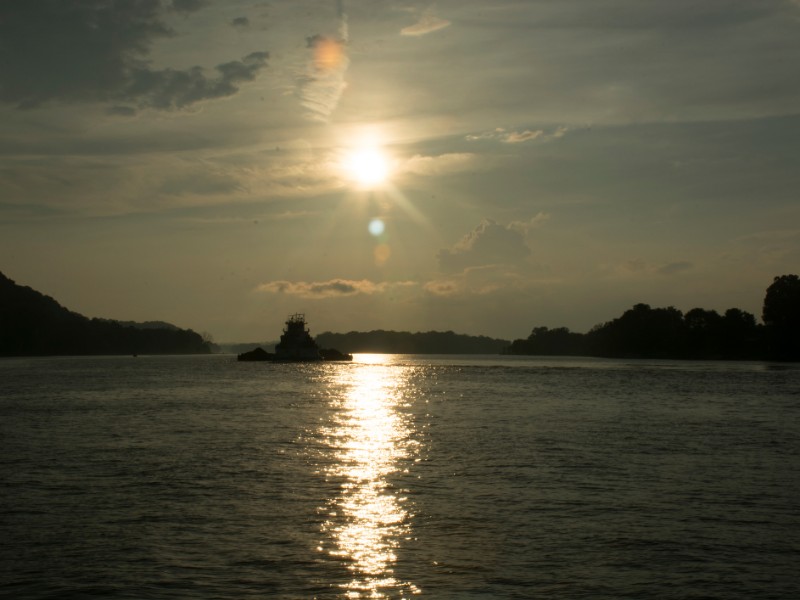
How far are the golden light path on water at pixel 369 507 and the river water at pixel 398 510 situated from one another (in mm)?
102

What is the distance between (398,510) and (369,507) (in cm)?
119

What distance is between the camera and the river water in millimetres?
19359

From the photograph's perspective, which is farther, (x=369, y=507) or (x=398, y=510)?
(x=369, y=507)

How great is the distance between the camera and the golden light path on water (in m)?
19.6

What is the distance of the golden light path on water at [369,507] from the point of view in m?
19.6

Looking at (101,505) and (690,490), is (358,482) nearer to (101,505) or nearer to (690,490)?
(101,505)

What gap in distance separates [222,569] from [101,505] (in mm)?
9421

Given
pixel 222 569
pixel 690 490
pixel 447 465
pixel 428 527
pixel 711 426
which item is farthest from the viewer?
pixel 711 426

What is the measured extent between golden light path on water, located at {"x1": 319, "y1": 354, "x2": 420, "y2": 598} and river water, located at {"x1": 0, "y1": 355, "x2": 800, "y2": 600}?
4.0 inches

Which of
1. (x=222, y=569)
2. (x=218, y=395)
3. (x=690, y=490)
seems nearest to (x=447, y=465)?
(x=690, y=490)

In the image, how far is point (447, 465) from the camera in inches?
1474

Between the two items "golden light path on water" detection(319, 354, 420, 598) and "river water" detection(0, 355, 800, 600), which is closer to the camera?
"river water" detection(0, 355, 800, 600)

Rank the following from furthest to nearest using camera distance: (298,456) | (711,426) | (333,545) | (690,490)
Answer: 1. (711,426)
2. (298,456)
3. (690,490)
4. (333,545)

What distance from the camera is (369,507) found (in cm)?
2762
